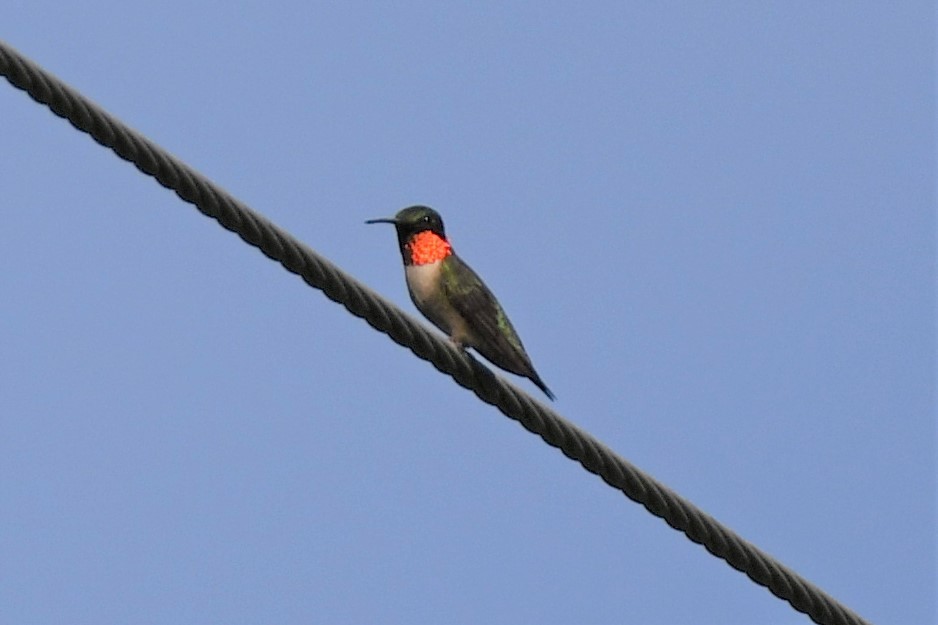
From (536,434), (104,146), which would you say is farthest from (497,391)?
(104,146)

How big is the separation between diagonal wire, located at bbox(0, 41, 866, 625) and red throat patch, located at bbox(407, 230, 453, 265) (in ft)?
8.12

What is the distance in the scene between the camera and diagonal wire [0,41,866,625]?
636cm

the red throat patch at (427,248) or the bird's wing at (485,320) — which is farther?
the red throat patch at (427,248)

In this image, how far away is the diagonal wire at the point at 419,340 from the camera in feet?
20.9

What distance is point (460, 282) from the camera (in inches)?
402

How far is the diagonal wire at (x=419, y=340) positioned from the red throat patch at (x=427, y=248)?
2.48 meters

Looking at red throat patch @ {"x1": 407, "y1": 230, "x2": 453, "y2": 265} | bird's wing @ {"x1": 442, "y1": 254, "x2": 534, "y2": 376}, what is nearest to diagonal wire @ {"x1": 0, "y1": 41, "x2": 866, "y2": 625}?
bird's wing @ {"x1": 442, "y1": 254, "x2": 534, "y2": 376}

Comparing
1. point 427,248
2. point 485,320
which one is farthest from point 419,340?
point 427,248

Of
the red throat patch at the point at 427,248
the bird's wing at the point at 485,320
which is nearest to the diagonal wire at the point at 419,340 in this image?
the bird's wing at the point at 485,320

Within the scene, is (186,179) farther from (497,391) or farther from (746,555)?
(746,555)

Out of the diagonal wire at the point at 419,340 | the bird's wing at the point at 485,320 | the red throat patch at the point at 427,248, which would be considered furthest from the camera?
the red throat patch at the point at 427,248

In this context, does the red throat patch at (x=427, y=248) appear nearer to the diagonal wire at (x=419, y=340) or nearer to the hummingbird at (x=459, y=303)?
the hummingbird at (x=459, y=303)

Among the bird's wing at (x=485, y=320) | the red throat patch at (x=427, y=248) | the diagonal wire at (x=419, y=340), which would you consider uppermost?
the red throat patch at (x=427, y=248)

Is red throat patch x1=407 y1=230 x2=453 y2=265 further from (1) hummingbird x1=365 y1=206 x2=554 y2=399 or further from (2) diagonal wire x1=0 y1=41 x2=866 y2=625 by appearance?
(2) diagonal wire x1=0 y1=41 x2=866 y2=625
